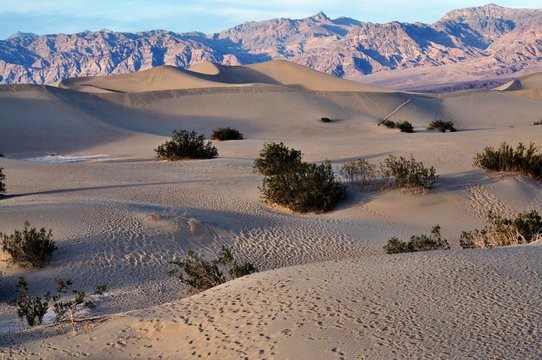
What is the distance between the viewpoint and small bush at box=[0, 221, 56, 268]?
10398 mm

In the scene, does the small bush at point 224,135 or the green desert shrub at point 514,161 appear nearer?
the green desert shrub at point 514,161

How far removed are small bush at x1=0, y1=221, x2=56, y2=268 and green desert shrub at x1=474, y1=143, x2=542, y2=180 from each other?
11.3m

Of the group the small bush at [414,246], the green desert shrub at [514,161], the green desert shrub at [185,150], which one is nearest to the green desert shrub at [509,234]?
the small bush at [414,246]

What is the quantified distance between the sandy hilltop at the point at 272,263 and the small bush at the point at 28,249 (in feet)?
0.62

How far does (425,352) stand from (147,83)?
77.5 meters

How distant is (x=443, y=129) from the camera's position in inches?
1645

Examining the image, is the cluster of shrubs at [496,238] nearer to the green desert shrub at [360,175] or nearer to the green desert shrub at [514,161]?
the green desert shrub at [360,175]

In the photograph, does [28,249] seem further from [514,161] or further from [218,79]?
[218,79]

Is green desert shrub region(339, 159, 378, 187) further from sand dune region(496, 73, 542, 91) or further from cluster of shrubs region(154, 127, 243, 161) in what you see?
sand dune region(496, 73, 542, 91)

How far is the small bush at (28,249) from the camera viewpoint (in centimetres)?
1040

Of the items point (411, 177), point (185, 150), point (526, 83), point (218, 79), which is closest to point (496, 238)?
point (411, 177)

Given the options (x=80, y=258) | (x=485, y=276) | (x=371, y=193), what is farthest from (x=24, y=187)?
(x=485, y=276)

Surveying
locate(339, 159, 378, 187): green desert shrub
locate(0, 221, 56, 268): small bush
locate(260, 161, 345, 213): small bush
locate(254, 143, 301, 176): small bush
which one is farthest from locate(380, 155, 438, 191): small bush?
locate(0, 221, 56, 268): small bush

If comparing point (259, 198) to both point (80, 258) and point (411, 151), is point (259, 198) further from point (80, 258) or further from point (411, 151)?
point (411, 151)
